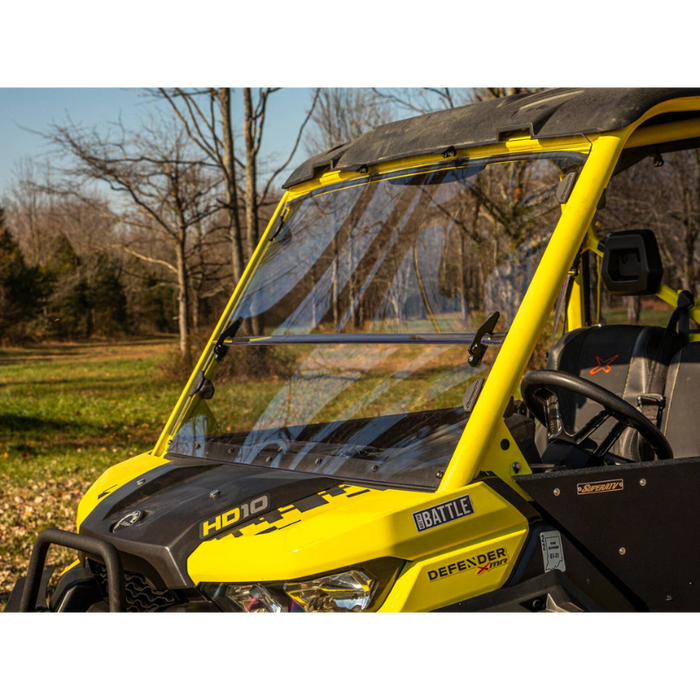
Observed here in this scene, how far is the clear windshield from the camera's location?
2773 millimetres

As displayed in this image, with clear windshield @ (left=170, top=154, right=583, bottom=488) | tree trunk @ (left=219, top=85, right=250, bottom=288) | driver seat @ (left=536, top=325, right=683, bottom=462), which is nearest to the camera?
clear windshield @ (left=170, top=154, right=583, bottom=488)

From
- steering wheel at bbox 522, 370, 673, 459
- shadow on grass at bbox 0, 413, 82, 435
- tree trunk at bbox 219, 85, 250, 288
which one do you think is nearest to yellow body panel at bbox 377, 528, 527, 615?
steering wheel at bbox 522, 370, 673, 459

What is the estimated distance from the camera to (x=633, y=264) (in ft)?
11.0

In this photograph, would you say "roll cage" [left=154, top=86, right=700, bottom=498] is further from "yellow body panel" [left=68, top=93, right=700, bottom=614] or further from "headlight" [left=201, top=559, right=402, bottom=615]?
"headlight" [left=201, top=559, right=402, bottom=615]

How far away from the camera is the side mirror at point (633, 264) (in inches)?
131

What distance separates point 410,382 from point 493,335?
0.57 metres

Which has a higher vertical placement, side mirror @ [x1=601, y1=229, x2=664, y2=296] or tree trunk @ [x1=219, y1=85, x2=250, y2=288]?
tree trunk @ [x1=219, y1=85, x2=250, y2=288]

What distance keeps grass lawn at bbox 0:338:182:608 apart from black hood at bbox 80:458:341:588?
290cm

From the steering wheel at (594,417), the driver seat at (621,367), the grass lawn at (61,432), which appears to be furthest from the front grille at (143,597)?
the grass lawn at (61,432)

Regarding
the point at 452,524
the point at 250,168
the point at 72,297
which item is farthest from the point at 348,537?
the point at 72,297

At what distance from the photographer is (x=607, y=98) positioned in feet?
8.04

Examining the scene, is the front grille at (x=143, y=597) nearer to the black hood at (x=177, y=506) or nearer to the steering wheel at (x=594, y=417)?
the black hood at (x=177, y=506)

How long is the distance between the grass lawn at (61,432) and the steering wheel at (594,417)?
3.72 meters

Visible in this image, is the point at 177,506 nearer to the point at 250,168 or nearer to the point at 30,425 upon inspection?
the point at 30,425
